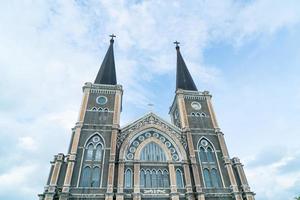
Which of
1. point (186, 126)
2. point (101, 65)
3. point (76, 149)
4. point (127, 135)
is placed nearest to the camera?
point (76, 149)

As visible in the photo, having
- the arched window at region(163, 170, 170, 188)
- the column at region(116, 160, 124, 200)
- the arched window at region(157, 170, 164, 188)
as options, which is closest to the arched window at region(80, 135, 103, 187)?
the column at region(116, 160, 124, 200)

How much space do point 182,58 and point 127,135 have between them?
23380 millimetres

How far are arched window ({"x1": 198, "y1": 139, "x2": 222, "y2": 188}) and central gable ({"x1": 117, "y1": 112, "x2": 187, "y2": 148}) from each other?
2659 millimetres

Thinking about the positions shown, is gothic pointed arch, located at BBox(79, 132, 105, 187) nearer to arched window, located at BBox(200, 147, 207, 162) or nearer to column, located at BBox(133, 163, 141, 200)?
column, located at BBox(133, 163, 141, 200)

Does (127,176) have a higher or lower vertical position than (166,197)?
higher

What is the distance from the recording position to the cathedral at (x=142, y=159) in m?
24.6

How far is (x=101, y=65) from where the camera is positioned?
134 ft

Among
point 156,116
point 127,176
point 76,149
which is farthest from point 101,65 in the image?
point 127,176

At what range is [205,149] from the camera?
30109 mm

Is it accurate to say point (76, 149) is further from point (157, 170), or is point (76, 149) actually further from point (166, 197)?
point (166, 197)

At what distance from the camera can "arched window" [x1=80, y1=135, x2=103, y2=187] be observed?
81.8 feet

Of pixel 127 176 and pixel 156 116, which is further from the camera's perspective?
pixel 156 116

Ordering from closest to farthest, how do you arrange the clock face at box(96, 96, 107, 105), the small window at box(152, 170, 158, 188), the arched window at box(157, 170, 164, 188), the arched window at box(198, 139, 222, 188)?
the small window at box(152, 170, 158, 188) → the arched window at box(157, 170, 164, 188) → the arched window at box(198, 139, 222, 188) → the clock face at box(96, 96, 107, 105)

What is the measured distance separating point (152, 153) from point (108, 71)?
17307 mm
